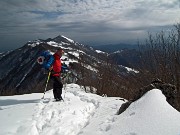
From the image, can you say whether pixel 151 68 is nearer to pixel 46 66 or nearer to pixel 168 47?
pixel 168 47

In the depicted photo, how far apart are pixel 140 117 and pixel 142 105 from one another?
797mm

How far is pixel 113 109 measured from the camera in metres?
9.99

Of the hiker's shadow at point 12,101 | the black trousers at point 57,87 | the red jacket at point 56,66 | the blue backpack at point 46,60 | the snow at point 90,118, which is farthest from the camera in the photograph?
the red jacket at point 56,66

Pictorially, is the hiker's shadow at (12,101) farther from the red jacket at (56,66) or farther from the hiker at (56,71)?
the red jacket at (56,66)

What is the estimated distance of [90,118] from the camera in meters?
9.45

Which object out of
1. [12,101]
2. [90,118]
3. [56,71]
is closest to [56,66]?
[56,71]

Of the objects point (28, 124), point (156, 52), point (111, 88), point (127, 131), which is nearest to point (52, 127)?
point (28, 124)

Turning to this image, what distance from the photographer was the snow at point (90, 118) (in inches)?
247

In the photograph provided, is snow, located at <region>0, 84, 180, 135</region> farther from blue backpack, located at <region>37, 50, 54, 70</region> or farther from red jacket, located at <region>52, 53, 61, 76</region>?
blue backpack, located at <region>37, 50, 54, 70</region>

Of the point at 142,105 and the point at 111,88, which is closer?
the point at 142,105

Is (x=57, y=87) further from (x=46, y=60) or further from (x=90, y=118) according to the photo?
(x=90, y=118)

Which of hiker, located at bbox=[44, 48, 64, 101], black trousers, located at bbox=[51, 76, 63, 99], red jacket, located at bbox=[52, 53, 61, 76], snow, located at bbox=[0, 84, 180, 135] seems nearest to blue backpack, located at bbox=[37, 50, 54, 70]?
hiker, located at bbox=[44, 48, 64, 101]

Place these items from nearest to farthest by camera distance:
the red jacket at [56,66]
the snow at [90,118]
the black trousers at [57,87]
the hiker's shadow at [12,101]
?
the snow at [90,118] → the hiker's shadow at [12,101] → the black trousers at [57,87] → the red jacket at [56,66]

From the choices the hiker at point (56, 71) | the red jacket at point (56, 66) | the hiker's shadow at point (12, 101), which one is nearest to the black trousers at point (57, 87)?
the hiker at point (56, 71)
